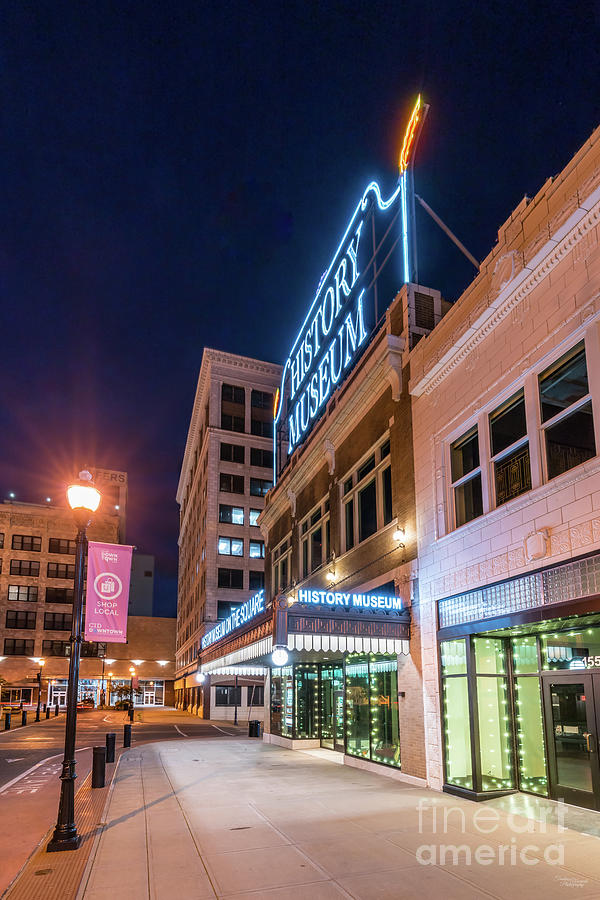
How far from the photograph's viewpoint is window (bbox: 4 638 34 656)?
276 ft

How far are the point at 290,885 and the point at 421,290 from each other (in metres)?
14.5

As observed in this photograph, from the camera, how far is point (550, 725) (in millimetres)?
12320

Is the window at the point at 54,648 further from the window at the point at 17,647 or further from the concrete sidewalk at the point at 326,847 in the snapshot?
the concrete sidewalk at the point at 326,847

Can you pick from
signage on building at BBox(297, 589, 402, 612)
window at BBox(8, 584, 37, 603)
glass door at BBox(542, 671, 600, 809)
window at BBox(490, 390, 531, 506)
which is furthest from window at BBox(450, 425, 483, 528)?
window at BBox(8, 584, 37, 603)

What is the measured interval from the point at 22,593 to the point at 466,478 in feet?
279

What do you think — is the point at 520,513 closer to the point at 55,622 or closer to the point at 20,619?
the point at 55,622

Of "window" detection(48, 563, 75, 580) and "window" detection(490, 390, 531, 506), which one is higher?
"window" detection(48, 563, 75, 580)

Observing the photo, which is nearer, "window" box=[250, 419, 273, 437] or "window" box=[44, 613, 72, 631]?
"window" box=[250, 419, 273, 437]

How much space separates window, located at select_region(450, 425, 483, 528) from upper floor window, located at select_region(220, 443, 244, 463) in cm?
5491

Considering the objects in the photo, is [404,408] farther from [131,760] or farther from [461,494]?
[131,760]

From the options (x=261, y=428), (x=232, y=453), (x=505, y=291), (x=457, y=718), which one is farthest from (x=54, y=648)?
(x=505, y=291)

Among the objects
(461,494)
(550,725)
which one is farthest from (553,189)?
(550,725)

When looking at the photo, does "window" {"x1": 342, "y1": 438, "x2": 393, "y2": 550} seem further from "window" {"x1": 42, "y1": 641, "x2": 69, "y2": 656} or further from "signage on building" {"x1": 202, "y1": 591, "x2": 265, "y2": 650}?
"window" {"x1": 42, "y1": 641, "x2": 69, "y2": 656}

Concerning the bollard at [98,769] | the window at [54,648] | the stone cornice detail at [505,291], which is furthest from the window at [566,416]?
the window at [54,648]
